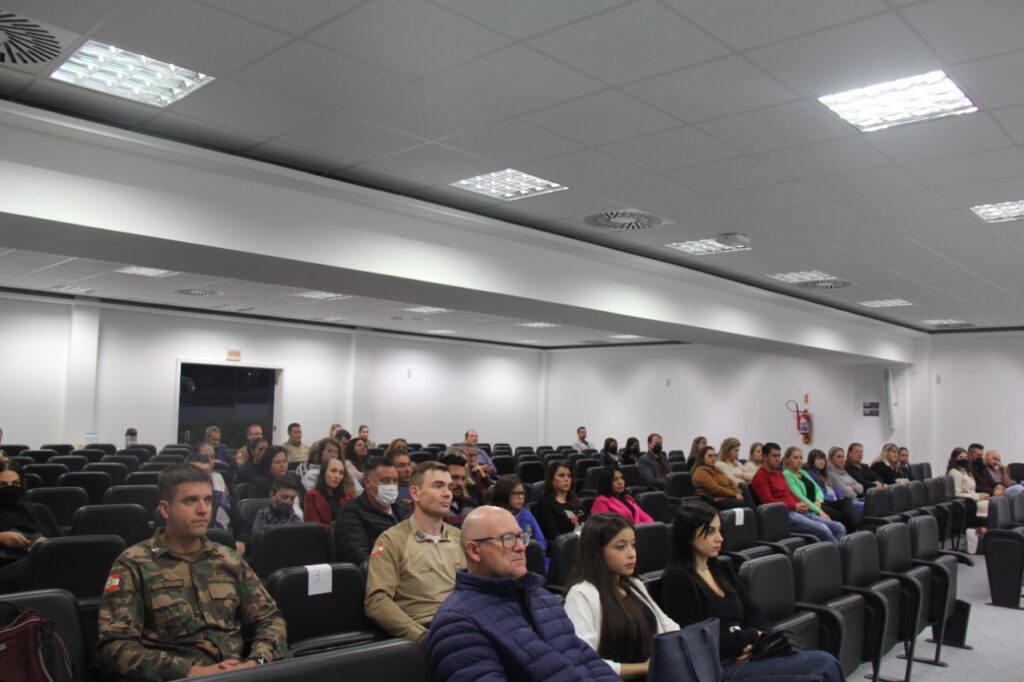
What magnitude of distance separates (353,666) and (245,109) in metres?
3.53

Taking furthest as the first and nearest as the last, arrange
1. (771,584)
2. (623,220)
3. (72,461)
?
1. (72,461)
2. (623,220)
3. (771,584)

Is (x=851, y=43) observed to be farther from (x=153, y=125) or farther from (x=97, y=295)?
(x=97, y=295)

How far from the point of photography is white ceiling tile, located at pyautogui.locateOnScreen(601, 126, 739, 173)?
4.77 metres

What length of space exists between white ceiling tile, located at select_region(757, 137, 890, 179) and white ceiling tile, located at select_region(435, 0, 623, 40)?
88.2 inches

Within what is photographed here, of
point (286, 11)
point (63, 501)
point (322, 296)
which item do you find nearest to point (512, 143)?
point (286, 11)

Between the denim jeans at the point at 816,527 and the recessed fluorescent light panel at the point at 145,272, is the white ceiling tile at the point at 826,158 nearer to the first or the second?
the denim jeans at the point at 816,527

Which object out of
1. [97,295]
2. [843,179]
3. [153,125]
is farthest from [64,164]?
[97,295]

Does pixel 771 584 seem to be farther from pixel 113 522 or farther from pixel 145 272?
pixel 145 272

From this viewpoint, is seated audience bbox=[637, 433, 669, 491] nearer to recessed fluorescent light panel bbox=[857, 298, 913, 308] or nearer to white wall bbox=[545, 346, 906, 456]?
recessed fluorescent light panel bbox=[857, 298, 913, 308]

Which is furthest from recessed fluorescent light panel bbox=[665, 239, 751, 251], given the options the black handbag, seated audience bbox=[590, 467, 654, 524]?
the black handbag

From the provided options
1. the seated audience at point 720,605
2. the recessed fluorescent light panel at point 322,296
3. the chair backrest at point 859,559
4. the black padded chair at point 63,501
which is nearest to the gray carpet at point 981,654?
the chair backrest at point 859,559

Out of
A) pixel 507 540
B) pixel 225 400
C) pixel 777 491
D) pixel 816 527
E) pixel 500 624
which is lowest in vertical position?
pixel 816 527

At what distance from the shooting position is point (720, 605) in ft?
11.6

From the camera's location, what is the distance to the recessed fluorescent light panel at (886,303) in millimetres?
11171
